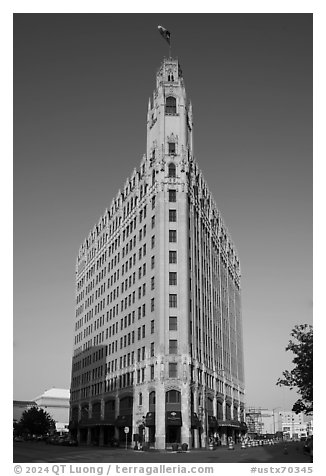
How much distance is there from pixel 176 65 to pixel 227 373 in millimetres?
63265

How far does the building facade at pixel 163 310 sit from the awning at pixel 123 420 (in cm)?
26

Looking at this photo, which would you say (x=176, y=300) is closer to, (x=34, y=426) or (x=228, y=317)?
(x=228, y=317)

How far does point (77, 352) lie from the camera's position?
129500 millimetres

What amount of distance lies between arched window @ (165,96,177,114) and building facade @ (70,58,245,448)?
22 centimetres

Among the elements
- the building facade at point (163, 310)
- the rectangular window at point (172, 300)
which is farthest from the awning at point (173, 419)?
the rectangular window at point (172, 300)

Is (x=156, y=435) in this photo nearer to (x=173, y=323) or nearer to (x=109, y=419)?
(x=173, y=323)

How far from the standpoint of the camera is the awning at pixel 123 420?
8525 centimetres

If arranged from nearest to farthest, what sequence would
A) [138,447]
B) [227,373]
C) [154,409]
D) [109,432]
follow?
[138,447]
[154,409]
[109,432]
[227,373]

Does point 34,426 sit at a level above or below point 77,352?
below

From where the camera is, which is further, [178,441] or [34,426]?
[34,426]

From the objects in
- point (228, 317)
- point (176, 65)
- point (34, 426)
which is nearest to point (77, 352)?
point (34, 426)

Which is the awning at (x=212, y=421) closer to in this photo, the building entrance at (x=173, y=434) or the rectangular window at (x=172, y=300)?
the building entrance at (x=173, y=434)

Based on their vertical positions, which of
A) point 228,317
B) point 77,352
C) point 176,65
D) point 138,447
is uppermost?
point 176,65

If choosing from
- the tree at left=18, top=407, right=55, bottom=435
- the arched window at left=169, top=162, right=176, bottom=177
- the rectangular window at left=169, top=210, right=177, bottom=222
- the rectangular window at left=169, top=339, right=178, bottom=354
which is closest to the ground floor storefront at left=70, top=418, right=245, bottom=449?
the rectangular window at left=169, top=339, right=178, bottom=354
